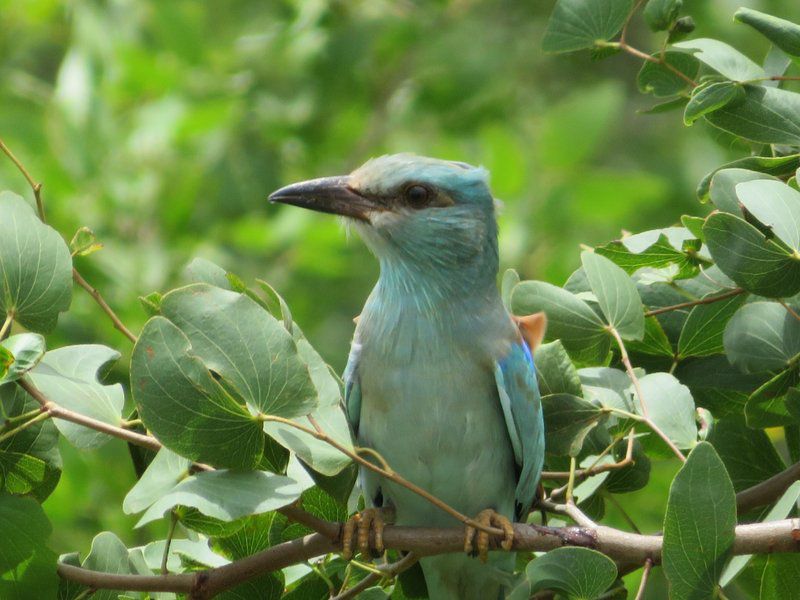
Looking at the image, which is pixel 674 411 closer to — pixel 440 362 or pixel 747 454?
pixel 747 454

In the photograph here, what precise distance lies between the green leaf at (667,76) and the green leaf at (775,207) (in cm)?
69

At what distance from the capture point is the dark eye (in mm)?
3566

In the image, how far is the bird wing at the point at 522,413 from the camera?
124 inches

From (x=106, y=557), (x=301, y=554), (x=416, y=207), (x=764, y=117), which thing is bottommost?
(x=106, y=557)

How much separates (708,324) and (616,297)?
275 millimetres

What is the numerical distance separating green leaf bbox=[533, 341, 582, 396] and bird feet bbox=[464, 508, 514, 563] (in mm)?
385

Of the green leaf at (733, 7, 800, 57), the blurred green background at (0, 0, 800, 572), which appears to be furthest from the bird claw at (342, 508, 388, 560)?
the blurred green background at (0, 0, 800, 572)

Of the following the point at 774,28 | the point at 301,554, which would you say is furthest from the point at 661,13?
the point at 301,554

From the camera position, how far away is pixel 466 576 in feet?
11.3

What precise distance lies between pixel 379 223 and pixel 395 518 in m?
0.91

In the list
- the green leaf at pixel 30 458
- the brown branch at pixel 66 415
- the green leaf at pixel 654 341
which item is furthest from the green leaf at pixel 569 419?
the green leaf at pixel 30 458

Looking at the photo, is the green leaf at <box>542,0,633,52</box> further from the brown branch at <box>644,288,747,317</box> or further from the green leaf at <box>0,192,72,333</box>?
the green leaf at <box>0,192,72,333</box>

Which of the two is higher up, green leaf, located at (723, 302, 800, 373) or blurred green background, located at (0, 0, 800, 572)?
green leaf, located at (723, 302, 800, 373)

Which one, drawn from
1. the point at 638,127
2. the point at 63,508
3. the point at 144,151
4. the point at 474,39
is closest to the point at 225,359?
the point at 63,508
